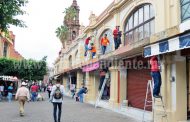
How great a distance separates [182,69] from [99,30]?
1303 centimetres

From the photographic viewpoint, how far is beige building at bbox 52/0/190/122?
35.8ft

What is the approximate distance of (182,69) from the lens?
1166 cm

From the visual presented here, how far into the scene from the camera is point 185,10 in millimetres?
11523

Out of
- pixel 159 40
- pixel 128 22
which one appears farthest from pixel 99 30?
pixel 159 40

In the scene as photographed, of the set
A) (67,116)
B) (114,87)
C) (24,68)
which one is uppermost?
(24,68)

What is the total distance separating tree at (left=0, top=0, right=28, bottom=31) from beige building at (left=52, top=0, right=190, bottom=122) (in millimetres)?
4959

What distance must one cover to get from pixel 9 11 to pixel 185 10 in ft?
24.0

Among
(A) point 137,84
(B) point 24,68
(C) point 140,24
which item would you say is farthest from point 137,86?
(B) point 24,68

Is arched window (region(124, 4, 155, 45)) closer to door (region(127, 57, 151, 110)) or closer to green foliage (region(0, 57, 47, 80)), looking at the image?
door (region(127, 57, 151, 110))

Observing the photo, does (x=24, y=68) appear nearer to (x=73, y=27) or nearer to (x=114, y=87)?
(x=114, y=87)

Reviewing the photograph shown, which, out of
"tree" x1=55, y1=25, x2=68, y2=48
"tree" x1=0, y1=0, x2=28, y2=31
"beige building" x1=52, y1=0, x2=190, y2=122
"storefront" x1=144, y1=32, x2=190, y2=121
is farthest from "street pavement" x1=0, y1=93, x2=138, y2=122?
"tree" x1=55, y1=25, x2=68, y2=48

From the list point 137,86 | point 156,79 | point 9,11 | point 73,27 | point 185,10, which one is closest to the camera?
point 156,79

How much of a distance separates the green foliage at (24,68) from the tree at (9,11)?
16.7m

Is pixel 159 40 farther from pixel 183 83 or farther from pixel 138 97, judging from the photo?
pixel 138 97
